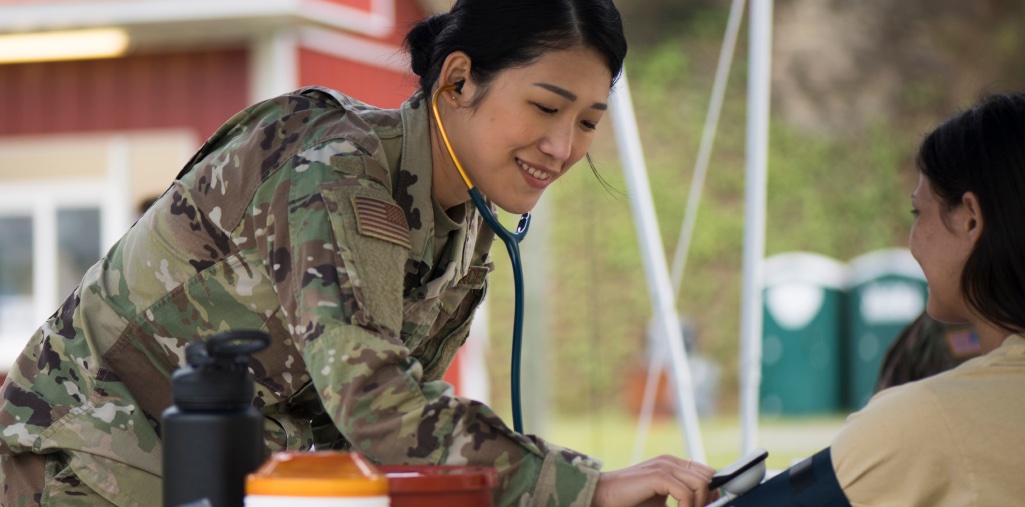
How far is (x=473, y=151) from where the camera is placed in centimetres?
189

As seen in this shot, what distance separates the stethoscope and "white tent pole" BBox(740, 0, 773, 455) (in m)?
2.25

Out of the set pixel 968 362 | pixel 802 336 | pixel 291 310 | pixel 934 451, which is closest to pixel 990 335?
pixel 968 362

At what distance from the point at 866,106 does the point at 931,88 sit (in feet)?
3.21

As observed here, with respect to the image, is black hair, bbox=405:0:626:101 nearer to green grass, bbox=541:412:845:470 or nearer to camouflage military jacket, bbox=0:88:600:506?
camouflage military jacket, bbox=0:88:600:506

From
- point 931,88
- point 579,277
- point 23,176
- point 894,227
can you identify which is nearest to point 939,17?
point 931,88

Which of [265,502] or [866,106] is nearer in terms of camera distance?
[265,502]

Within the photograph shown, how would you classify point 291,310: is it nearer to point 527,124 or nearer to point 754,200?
point 527,124

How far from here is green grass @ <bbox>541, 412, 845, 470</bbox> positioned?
11391 millimetres

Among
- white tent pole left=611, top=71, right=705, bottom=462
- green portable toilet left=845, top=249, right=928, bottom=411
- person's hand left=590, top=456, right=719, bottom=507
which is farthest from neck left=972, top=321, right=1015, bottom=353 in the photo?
green portable toilet left=845, top=249, right=928, bottom=411

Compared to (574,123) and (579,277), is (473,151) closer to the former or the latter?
(574,123)

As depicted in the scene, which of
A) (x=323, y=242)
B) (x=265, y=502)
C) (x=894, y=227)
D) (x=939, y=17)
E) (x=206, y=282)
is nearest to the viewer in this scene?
(x=265, y=502)

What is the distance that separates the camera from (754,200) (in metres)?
4.24

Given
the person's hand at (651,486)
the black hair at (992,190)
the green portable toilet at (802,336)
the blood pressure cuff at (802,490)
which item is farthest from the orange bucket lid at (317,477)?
the green portable toilet at (802,336)

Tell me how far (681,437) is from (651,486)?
1247 centimetres
